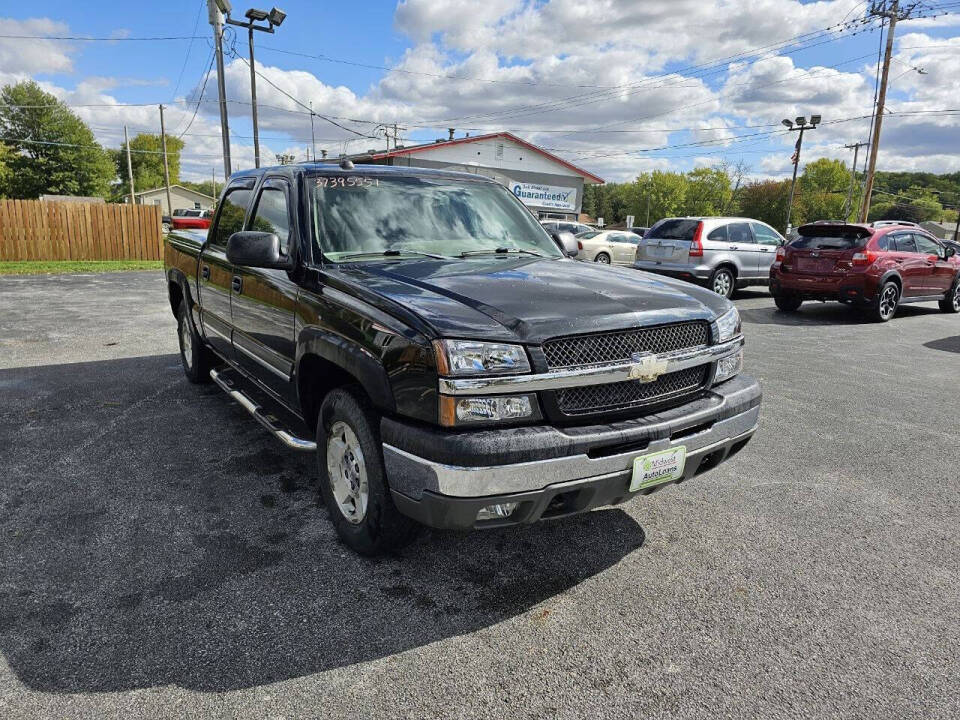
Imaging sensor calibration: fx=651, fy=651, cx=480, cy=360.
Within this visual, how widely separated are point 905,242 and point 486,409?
12.3 metres

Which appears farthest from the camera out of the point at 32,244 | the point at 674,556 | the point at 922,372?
the point at 32,244

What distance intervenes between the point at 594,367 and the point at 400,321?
2.63 feet

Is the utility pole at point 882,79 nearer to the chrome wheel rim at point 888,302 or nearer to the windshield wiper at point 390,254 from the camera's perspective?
the chrome wheel rim at point 888,302

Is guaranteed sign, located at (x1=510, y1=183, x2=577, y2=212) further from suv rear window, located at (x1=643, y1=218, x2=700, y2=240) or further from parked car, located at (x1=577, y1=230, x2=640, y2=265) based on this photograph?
suv rear window, located at (x1=643, y1=218, x2=700, y2=240)

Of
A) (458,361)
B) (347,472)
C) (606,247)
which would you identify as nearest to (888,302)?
(347,472)

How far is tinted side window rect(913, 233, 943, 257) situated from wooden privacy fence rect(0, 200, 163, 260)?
2032 cm

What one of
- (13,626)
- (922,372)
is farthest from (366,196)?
(922,372)

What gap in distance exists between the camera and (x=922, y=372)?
757 centimetres

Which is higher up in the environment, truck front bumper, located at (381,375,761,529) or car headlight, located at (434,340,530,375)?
car headlight, located at (434,340,530,375)

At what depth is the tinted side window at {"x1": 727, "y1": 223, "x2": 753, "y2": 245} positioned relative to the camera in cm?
1372

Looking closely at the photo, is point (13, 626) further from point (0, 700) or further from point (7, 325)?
point (7, 325)

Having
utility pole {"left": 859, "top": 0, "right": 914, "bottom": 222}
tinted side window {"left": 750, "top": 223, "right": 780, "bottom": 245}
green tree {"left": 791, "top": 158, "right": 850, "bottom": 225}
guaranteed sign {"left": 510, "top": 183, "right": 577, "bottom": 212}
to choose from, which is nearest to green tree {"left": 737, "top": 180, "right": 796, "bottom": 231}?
green tree {"left": 791, "top": 158, "right": 850, "bottom": 225}

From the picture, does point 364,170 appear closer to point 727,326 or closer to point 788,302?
point 727,326

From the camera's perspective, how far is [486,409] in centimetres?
246
